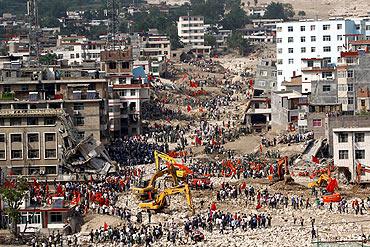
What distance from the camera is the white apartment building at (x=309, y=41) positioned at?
102438 millimetres

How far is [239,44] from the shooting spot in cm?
17938

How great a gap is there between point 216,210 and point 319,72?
29324mm

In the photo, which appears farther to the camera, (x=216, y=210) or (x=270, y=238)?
(x=216, y=210)

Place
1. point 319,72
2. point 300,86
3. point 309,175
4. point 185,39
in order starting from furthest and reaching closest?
point 185,39
point 300,86
point 319,72
point 309,175

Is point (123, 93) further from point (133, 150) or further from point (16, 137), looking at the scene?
point (16, 137)

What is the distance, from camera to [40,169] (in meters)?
73.4

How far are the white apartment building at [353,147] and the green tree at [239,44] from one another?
112142 millimetres

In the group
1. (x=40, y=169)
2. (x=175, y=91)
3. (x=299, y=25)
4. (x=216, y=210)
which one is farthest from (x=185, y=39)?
(x=216, y=210)

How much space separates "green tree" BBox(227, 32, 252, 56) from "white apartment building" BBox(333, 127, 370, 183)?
112 m

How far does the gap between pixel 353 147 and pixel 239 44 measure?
370 feet

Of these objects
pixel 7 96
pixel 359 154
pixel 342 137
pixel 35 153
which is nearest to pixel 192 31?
pixel 7 96

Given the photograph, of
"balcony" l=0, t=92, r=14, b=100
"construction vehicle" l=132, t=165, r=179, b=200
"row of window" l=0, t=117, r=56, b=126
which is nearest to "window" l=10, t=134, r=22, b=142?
"row of window" l=0, t=117, r=56, b=126

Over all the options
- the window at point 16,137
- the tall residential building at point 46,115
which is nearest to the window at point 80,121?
the tall residential building at point 46,115

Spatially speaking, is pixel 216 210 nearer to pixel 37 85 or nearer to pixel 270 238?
pixel 270 238
